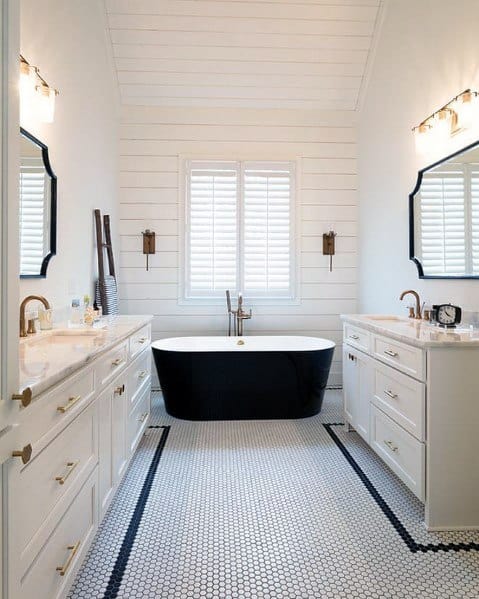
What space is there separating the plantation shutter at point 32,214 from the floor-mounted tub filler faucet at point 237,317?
205 centimetres

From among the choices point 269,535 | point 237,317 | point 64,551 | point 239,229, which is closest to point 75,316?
point 64,551

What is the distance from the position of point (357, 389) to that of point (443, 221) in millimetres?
1316

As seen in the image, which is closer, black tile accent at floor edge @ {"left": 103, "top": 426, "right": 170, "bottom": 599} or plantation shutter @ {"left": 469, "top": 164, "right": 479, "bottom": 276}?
black tile accent at floor edge @ {"left": 103, "top": 426, "right": 170, "bottom": 599}

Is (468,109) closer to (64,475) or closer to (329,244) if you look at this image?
(329,244)

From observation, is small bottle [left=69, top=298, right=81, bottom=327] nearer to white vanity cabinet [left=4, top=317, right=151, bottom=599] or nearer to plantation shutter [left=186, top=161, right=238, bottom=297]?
white vanity cabinet [left=4, top=317, right=151, bottom=599]

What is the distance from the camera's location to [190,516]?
77.2 inches

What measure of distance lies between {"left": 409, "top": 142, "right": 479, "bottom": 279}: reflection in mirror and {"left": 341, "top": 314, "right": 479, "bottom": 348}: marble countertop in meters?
0.42

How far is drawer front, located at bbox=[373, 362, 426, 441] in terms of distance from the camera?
6.18 feet

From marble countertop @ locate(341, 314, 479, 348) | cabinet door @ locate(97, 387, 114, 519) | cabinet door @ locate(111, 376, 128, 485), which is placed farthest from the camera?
cabinet door @ locate(111, 376, 128, 485)

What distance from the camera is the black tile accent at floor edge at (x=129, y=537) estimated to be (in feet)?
4.99

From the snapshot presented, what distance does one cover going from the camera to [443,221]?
2.71 m

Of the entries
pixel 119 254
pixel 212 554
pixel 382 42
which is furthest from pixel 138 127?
pixel 212 554

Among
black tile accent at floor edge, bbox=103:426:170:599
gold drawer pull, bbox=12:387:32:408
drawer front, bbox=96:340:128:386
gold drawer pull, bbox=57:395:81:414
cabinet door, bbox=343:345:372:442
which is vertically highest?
gold drawer pull, bbox=12:387:32:408

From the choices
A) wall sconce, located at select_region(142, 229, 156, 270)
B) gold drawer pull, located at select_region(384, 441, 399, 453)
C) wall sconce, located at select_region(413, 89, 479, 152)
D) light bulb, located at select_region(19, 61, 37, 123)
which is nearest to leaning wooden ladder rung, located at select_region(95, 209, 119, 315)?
wall sconce, located at select_region(142, 229, 156, 270)
